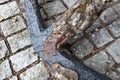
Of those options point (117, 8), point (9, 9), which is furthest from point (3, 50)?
point (117, 8)

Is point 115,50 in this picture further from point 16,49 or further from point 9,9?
point 9,9

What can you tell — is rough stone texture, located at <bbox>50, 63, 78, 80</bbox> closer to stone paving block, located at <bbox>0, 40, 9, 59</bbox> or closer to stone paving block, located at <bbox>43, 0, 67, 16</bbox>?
stone paving block, located at <bbox>0, 40, 9, 59</bbox>

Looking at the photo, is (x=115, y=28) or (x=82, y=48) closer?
(x=82, y=48)

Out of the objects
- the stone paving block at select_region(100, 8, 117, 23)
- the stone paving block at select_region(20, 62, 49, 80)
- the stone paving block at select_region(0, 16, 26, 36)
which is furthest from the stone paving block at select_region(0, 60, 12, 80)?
the stone paving block at select_region(100, 8, 117, 23)

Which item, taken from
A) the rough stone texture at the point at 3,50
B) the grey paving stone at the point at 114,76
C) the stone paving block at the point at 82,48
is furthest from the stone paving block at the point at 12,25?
the grey paving stone at the point at 114,76

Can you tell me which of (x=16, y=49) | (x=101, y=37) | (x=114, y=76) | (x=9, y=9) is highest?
(x=9, y=9)

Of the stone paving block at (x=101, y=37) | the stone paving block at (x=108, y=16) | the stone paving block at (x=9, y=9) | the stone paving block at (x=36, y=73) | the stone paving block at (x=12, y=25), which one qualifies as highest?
the stone paving block at (x=9, y=9)

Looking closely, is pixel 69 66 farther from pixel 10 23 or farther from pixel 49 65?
pixel 10 23

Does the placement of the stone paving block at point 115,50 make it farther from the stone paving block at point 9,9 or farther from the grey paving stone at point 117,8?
the stone paving block at point 9,9
